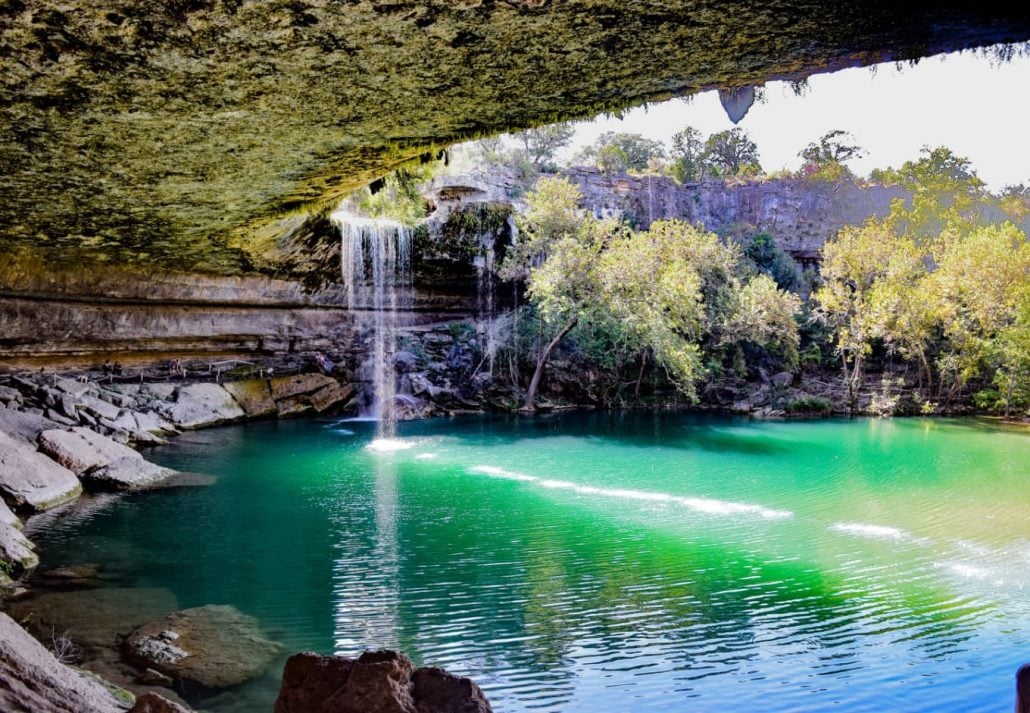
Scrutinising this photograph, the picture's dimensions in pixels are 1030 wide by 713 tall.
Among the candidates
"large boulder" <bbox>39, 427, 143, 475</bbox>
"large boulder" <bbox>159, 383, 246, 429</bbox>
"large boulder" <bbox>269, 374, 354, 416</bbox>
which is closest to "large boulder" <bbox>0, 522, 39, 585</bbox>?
"large boulder" <bbox>39, 427, 143, 475</bbox>

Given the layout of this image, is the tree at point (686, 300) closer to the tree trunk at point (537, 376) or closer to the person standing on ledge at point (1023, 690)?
the tree trunk at point (537, 376)

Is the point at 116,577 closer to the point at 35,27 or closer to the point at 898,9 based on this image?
the point at 35,27

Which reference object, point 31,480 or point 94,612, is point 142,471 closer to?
point 31,480

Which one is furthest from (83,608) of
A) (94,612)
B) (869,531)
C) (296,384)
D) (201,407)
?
(296,384)

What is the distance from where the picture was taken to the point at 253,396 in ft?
66.8

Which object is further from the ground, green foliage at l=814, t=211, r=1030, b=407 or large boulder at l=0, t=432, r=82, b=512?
green foliage at l=814, t=211, r=1030, b=407

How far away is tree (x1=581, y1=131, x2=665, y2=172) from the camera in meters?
39.0

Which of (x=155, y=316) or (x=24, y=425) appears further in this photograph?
(x=155, y=316)

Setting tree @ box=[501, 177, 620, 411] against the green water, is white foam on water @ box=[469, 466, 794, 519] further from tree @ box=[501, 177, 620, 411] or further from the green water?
tree @ box=[501, 177, 620, 411]

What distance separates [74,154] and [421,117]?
3.03 m

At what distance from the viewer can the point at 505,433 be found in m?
18.2

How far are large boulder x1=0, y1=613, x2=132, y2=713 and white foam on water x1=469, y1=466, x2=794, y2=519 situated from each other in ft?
27.0

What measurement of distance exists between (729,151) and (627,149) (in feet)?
20.9

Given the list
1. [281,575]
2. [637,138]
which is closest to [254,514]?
[281,575]
